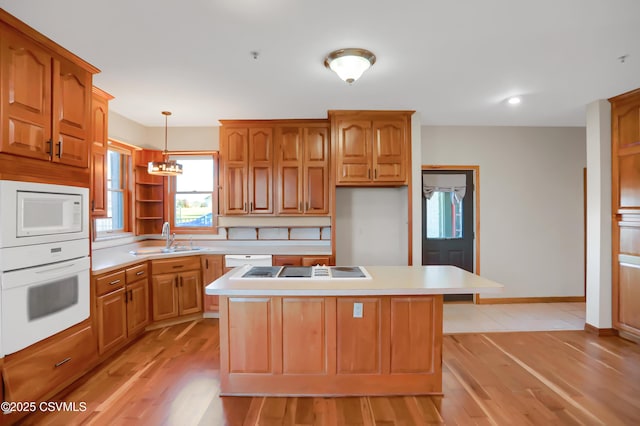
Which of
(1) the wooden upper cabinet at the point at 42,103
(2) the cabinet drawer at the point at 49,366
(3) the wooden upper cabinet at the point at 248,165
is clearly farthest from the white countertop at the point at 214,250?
(1) the wooden upper cabinet at the point at 42,103

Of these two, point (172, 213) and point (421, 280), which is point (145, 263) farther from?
point (421, 280)

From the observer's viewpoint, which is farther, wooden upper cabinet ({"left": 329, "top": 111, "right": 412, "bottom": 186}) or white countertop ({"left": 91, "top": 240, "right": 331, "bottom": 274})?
wooden upper cabinet ({"left": 329, "top": 111, "right": 412, "bottom": 186})

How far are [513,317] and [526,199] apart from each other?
1.70 m

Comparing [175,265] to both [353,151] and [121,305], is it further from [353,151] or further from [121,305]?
[353,151]

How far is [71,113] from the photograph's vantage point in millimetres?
2463

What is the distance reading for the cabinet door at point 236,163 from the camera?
13.8ft

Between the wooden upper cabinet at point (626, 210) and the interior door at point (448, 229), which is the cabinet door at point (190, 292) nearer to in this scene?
the interior door at point (448, 229)

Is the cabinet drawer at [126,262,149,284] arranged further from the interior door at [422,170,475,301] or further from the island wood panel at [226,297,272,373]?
the interior door at [422,170,475,301]

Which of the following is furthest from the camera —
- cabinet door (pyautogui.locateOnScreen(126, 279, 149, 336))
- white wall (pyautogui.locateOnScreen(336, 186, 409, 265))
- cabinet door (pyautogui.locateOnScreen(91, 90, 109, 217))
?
white wall (pyautogui.locateOnScreen(336, 186, 409, 265))

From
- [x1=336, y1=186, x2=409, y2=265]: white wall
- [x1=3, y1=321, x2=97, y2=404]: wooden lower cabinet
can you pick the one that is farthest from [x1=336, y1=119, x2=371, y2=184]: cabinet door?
[x1=3, y1=321, x2=97, y2=404]: wooden lower cabinet

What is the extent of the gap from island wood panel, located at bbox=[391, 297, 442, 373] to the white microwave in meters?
2.46

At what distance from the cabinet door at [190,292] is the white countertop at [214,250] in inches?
10.7

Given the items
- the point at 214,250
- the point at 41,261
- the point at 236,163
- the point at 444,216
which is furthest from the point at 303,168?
the point at 41,261

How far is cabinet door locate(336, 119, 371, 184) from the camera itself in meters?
3.86
